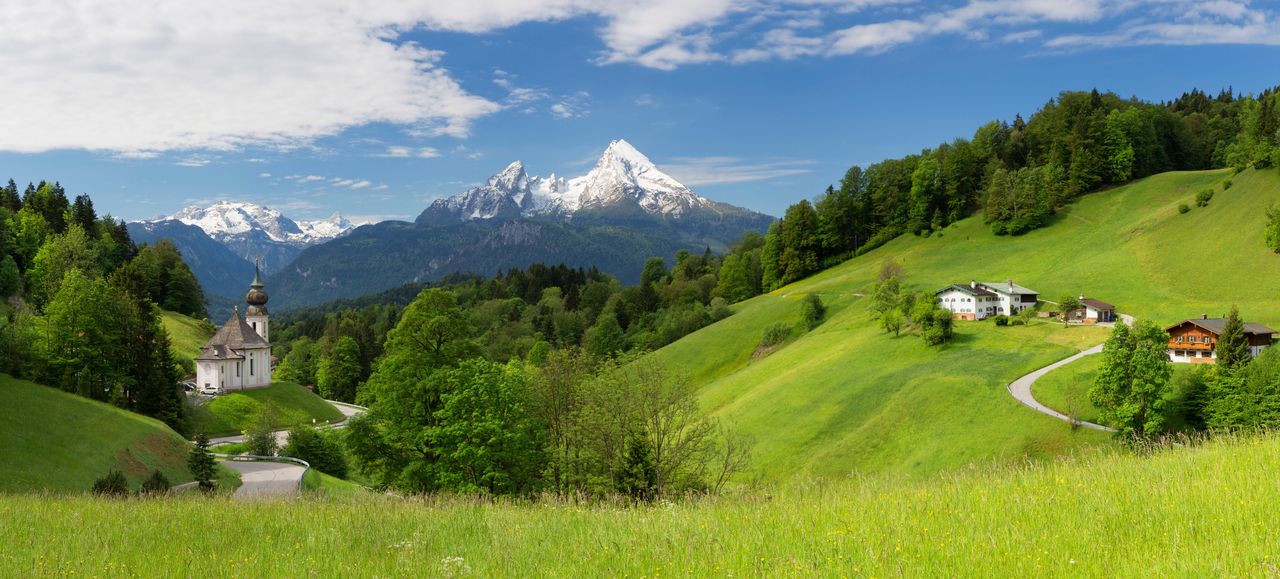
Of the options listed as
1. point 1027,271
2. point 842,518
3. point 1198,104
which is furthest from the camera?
point 1198,104

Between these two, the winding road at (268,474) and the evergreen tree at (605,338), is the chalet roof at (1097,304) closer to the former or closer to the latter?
the winding road at (268,474)

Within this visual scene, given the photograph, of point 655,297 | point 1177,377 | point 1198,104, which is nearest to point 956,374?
point 1177,377

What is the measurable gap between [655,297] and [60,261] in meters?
98.6

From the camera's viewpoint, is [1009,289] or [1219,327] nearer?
[1219,327]

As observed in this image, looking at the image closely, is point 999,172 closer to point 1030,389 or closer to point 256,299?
point 1030,389

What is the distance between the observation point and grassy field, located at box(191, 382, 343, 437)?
2682 inches

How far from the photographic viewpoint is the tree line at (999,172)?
130625 mm

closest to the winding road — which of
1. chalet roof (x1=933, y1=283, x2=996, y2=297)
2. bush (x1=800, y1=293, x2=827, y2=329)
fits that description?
bush (x1=800, y1=293, x2=827, y2=329)

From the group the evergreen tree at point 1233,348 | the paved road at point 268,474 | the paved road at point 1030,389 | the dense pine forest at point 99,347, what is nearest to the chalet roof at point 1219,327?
the evergreen tree at point 1233,348

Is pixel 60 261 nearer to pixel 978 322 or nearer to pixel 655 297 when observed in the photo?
pixel 655 297

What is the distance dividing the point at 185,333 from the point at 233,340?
24.5 m

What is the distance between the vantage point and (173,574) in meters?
7.74

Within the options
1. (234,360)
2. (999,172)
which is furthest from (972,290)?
(234,360)

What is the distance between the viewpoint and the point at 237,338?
80.1 metres
